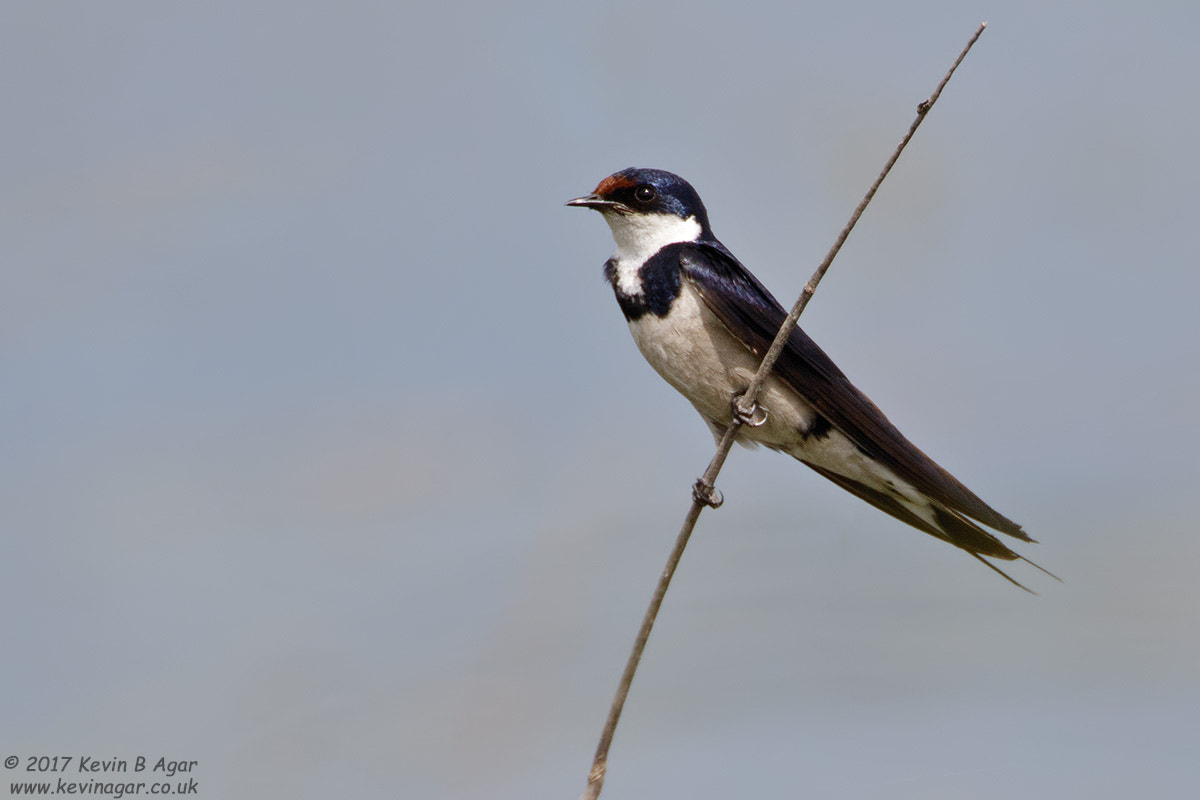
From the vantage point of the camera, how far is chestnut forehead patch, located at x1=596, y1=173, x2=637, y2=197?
96.3 inches

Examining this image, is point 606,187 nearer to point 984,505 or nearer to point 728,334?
point 728,334

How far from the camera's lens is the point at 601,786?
1500mm

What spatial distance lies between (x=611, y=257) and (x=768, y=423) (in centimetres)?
43

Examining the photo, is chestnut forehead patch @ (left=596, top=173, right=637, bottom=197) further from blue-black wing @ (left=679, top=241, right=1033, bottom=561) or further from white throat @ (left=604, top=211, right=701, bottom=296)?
blue-black wing @ (left=679, top=241, right=1033, bottom=561)

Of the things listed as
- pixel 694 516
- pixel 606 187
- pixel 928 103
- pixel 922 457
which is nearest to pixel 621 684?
pixel 694 516

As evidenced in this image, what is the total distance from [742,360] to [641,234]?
→ 320 mm

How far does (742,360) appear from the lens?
2.31 m

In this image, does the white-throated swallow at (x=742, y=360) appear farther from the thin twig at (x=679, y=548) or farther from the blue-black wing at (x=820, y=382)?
the thin twig at (x=679, y=548)

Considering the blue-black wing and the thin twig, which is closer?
the thin twig

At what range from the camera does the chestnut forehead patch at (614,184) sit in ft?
8.03

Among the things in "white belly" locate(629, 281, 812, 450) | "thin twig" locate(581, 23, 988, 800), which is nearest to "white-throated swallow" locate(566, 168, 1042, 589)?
"white belly" locate(629, 281, 812, 450)

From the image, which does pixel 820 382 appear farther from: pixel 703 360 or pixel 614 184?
pixel 614 184

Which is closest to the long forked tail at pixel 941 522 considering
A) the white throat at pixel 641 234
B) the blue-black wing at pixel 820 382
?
the blue-black wing at pixel 820 382

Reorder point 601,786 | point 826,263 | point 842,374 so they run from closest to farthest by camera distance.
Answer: point 601,786 < point 826,263 < point 842,374
